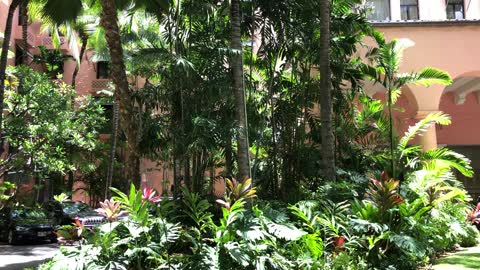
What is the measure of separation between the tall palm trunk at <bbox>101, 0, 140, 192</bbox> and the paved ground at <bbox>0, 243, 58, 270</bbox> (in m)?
3.91

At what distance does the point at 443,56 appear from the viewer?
736 inches

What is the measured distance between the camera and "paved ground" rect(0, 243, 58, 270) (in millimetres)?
12992

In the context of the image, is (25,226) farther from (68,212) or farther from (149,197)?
(149,197)

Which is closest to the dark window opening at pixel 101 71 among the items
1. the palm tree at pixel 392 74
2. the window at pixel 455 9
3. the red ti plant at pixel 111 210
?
the window at pixel 455 9

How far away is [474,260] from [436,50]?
11063 mm

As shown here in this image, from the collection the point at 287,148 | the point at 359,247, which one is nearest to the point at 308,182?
the point at 287,148

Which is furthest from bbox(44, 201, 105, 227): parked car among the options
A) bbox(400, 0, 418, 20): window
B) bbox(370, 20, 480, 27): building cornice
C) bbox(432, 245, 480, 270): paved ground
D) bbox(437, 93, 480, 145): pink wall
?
bbox(437, 93, 480, 145): pink wall

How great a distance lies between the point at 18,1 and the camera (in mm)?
15508

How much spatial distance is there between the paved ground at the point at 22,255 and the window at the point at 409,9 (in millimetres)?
16945

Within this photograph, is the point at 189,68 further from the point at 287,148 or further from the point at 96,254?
the point at 96,254

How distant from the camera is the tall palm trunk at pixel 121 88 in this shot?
37.1ft

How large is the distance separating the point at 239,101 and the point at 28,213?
45.3 ft

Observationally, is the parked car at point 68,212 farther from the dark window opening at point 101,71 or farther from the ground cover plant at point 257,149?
the dark window opening at point 101,71

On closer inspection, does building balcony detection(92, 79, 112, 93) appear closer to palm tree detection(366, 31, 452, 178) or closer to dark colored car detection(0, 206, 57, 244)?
dark colored car detection(0, 206, 57, 244)
